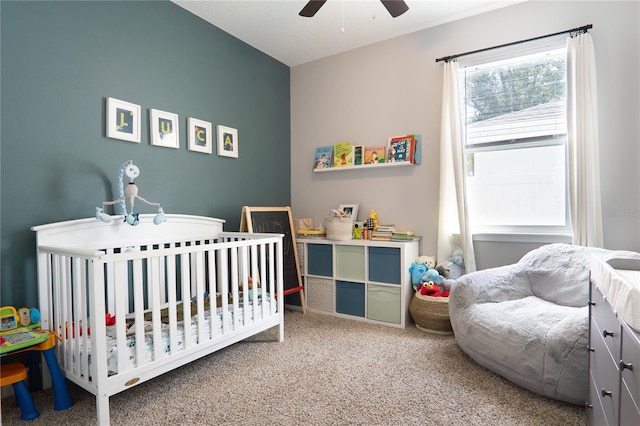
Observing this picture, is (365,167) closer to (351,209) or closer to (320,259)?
(351,209)

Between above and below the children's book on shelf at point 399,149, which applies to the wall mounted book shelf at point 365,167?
below

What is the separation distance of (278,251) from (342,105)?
171cm

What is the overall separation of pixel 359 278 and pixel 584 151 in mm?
1817

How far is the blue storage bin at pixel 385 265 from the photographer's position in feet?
9.09

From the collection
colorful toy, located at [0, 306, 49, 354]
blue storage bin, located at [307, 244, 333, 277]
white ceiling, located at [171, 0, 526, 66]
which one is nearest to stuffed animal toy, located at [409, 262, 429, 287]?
blue storage bin, located at [307, 244, 333, 277]

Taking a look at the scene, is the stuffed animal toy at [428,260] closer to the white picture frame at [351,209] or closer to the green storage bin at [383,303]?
the green storage bin at [383,303]

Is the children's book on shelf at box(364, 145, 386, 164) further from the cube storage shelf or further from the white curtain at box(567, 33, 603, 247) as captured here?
the white curtain at box(567, 33, 603, 247)

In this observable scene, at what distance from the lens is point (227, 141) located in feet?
9.73

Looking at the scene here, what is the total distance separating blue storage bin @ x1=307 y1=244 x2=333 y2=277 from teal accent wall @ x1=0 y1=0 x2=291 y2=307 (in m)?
0.73

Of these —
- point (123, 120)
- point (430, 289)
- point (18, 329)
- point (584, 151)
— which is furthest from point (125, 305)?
point (584, 151)

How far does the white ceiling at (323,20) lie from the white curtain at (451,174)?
1.39 ft

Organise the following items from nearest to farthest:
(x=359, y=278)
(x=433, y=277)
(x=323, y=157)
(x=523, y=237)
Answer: (x=523, y=237)
(x=433, y=277)
(x=359, y=278)
(x=323, y=157)

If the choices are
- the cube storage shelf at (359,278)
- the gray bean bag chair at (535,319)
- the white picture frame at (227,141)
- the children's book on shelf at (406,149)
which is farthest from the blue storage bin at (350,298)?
the white picture frame at (227,141)

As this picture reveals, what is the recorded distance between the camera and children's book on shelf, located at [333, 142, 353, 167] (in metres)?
3.30
